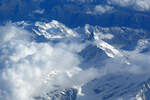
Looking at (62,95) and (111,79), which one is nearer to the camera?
(62,95)

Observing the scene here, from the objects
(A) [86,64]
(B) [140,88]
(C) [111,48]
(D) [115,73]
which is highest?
(C) [111,48]

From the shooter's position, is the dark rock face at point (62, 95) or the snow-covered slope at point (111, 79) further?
the dark rock face at point (62, 95)

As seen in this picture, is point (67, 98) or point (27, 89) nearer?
point (27, 89)

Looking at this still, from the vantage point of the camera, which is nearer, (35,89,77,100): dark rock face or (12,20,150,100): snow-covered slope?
(12,20,150,100): snow-covered slope

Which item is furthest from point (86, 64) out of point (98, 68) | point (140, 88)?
point (140, 88)

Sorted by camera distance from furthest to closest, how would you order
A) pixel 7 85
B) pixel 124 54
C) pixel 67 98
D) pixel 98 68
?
1. pixel 124 54
2. pixel 98 68
3. pixel 67 98
4. pixel 7 85

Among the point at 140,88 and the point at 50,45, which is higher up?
the point at 50,45

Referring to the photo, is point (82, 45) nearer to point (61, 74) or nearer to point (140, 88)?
point (61, 74)

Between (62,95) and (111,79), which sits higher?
(62,95)

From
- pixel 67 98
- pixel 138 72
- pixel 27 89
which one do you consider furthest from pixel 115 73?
pixel 27 89

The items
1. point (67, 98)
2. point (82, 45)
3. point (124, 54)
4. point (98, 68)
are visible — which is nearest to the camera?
point (67, 98)
